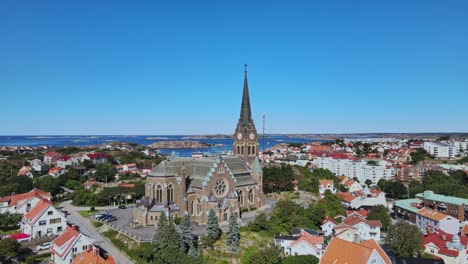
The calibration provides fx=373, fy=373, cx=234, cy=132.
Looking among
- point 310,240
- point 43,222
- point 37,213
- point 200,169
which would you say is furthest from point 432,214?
point 37,213

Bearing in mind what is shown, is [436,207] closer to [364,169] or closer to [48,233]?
[364,169]

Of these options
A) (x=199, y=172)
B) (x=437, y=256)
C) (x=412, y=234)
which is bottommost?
(x=437, y=256)

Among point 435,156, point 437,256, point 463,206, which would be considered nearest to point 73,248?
point 437,256

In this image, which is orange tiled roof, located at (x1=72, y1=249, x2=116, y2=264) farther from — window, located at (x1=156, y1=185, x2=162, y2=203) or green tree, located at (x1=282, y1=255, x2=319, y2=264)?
green tree, located at (x1=282, y1=255, x2=319, y2=264)

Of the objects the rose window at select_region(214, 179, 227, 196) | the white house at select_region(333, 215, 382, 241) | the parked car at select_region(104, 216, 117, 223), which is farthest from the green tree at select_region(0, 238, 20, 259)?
the white house at select_region(333, 215, 382, 241)

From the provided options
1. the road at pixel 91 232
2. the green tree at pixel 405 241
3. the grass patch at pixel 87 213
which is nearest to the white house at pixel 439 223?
the green tree at pixel 405 241

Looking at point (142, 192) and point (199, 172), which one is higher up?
point (199, 172)

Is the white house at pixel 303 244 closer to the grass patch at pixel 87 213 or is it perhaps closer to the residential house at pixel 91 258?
the residential house at pixel 91 258

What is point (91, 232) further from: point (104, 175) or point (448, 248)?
point (448, 248)
